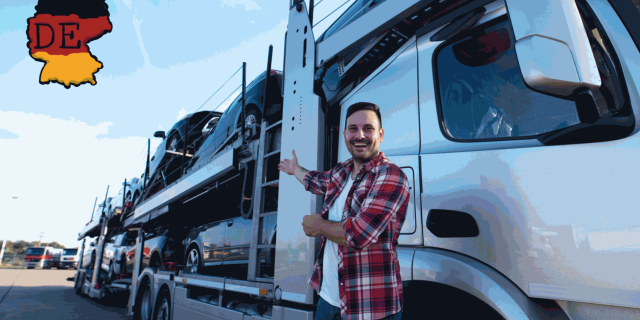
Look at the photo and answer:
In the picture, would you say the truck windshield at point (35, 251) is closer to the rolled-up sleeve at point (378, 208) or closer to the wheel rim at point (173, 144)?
the wheel rim at point (173, 144)

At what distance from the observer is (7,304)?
9555mm

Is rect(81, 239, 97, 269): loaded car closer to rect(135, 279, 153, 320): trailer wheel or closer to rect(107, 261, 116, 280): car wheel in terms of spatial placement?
rect(107, 261, 116, 280): car wheel

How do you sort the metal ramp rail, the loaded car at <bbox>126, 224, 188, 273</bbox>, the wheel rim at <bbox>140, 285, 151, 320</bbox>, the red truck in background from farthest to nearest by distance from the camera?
the red truck in background, the loaded car at <bbox>126, 224, 188, 273</bbox>, the wheel rim at <bbox>140, 285, 151, 320</bbox>, the metal ramp rail

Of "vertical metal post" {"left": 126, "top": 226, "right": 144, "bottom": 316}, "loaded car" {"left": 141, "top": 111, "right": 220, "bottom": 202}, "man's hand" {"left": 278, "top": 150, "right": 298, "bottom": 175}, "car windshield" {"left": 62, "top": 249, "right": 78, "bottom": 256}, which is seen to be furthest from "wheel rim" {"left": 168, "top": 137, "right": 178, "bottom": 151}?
"car windshield" {"left": 62, "top": 249, "right": 78, "bottom": 256}

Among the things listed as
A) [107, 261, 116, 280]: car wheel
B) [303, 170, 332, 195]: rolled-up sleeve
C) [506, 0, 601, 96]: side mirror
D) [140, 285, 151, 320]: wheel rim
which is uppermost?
[506, 0, 601, 96]: side mirror

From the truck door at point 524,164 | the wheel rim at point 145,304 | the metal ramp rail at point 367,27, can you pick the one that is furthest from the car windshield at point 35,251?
the truck door at point 524,164

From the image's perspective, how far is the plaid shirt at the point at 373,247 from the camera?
4.81 feet

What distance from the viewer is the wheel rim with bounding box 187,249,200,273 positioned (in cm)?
516

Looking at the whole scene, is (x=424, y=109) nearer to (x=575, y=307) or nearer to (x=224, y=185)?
(x=575, y=307)

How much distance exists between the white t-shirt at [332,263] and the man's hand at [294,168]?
20.2 inches

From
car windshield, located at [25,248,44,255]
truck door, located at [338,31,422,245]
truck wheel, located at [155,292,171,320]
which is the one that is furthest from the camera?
car windshield, located at [25,248,44,255]

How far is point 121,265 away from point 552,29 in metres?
10.7

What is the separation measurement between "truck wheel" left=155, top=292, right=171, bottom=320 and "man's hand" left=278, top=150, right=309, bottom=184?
317 cm

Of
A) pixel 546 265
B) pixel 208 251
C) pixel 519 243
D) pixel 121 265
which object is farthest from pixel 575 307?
pixel 121 265
